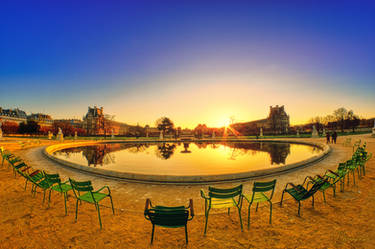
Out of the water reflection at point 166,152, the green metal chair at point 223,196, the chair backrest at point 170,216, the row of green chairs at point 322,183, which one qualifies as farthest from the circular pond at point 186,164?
the chair backrest at point 170,216

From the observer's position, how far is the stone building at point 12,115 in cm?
9873

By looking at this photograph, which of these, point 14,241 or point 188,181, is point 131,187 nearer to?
point 188,181

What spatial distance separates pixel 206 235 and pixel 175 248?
2.54ft

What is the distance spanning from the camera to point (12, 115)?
10712cm

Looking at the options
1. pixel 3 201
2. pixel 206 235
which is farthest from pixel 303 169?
pixel 3 201

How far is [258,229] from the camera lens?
3.98 meters

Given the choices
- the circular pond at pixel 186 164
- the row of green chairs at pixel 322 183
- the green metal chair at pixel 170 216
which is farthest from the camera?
the circular pond at pixel 186 164

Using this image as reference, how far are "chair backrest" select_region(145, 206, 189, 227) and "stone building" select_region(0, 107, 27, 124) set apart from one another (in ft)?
464

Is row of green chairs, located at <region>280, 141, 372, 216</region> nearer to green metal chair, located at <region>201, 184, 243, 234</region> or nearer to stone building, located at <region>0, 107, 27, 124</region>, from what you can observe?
green metal chair, located at <region>201, 184, 243, 234</region>

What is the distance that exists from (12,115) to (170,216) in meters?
155

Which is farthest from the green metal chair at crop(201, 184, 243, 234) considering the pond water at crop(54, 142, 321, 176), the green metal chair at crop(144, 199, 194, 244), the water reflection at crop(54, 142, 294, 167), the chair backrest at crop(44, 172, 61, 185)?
the water reflection at crop(54, 142, 294, 167)

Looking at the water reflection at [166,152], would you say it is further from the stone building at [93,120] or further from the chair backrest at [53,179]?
the stone building at [93,120]

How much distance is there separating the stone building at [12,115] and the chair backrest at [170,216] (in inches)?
5563

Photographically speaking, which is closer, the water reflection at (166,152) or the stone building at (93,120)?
the water reflection at (166,152)
